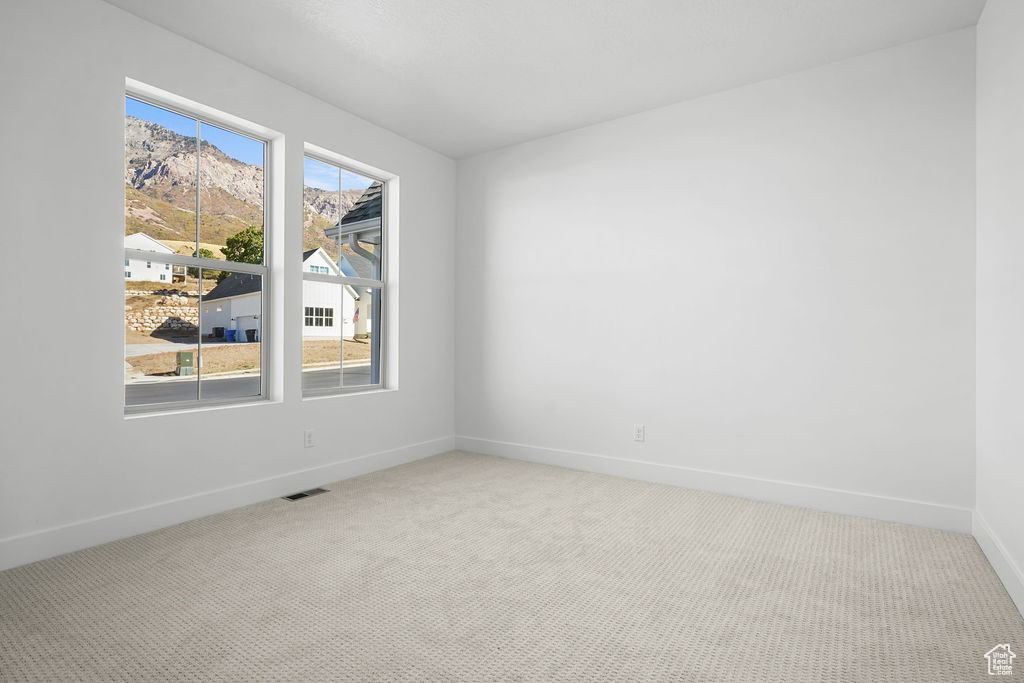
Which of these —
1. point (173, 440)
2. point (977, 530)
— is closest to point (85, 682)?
point (173, 440)

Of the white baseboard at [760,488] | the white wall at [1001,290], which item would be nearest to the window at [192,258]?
the white baseboard at [760,488]

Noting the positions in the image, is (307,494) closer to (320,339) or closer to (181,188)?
(320,339)

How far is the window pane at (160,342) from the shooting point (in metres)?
2.93

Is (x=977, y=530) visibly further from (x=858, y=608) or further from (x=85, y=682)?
(x=85, y=682)

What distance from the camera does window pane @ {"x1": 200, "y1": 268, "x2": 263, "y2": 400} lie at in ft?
10.7

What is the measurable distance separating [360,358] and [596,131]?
266cm

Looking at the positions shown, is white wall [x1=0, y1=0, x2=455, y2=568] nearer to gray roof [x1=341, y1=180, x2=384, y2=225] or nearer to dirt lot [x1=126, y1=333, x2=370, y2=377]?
dirt lot [x1=126, y1=333, x2=370, y2=377]

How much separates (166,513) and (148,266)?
4.62 feet

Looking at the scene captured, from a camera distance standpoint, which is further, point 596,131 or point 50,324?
point 596,131

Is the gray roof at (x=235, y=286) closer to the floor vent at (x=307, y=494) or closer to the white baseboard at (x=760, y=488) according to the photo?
the floor vent at (x=307, y=494)

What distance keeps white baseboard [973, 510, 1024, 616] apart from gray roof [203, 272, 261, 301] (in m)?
4.24

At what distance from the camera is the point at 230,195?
341 cm

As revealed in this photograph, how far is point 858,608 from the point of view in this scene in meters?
2.05
